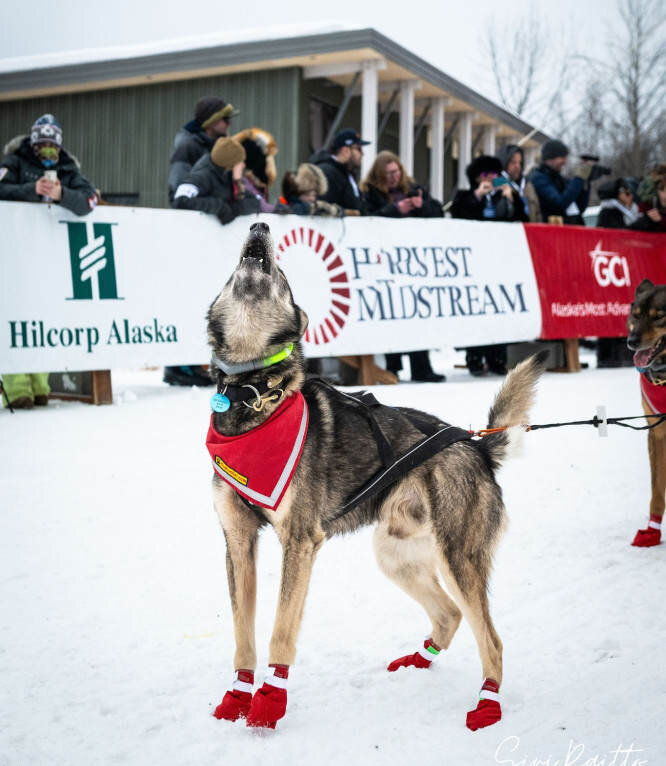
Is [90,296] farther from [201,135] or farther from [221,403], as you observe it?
[221,403]

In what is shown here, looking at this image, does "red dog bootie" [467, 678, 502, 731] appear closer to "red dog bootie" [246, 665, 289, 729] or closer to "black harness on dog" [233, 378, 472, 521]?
"red dog bootie" [246, 665, 289, 729]

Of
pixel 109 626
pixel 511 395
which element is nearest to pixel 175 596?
pixel 109 626

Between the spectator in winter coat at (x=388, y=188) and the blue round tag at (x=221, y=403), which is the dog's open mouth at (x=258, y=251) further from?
the spectator in winter coat at (x=388, y=188)

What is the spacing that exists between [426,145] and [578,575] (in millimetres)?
20022

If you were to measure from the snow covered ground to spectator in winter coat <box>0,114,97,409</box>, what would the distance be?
1560 millimetres

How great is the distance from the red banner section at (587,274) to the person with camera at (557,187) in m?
0.61

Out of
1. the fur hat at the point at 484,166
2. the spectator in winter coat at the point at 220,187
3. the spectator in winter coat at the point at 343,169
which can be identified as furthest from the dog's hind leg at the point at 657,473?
the fur hat at the point at 484,166

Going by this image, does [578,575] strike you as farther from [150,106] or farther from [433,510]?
[150,106]

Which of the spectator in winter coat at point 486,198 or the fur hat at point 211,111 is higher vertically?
the fur hat at point 211,111

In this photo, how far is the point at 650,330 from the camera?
4.72m

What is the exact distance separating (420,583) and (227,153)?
6049mm

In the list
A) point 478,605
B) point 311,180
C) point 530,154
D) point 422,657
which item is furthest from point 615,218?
point 530,154

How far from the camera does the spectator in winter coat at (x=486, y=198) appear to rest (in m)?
10.6

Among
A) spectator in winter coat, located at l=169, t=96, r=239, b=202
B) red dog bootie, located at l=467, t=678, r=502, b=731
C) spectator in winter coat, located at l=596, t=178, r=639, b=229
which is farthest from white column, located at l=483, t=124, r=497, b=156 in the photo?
red dog bootie, located at l=467, t=678, r=502, b=731
